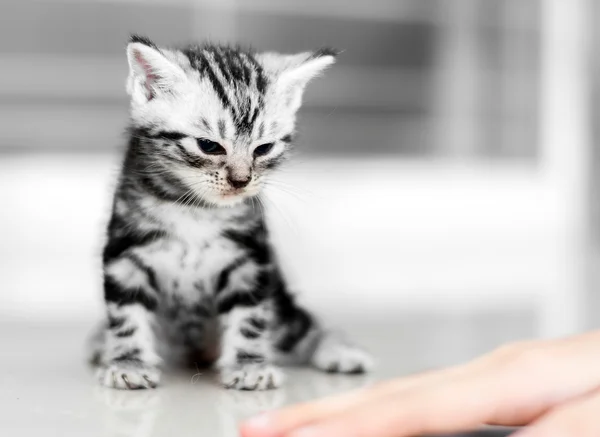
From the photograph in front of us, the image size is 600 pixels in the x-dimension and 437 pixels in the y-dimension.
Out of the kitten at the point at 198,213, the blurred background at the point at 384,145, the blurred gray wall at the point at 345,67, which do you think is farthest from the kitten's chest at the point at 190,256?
the blurred gray wall at the point at 345,67

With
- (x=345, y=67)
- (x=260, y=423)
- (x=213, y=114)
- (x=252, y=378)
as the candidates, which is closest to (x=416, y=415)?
(x=260, y=423)

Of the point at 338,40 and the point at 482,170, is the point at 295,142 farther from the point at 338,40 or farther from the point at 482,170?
the point at 338,40

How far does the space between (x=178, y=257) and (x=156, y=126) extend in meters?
0.20

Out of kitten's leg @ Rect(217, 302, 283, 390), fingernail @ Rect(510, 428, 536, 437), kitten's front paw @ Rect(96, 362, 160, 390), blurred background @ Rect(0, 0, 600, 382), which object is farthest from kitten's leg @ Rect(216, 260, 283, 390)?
blurred background @ Rect(0, 0, 600, 382)

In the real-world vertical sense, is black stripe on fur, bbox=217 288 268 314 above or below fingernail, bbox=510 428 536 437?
above

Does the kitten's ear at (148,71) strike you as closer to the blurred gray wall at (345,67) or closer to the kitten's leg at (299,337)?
the kitten's leg at (299,337)

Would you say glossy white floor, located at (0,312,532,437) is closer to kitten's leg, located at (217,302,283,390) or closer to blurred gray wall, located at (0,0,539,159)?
kitten's leg, located at (217,302,283,390)

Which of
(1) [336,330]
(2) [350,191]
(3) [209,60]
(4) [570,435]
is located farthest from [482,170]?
(4) [570,435]

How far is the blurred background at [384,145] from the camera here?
271 centimetres

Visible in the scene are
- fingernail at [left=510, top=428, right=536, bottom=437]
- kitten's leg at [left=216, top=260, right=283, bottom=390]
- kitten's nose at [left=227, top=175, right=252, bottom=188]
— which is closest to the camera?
fingernail at [left=510, top=428, right=536, bottom=437]

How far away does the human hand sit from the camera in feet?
2.99

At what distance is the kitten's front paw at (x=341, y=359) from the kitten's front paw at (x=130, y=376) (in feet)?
1.00

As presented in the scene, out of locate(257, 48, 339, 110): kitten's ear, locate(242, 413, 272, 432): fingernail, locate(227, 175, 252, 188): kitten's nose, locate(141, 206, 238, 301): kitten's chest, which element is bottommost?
locate(242, 413, 272, 432): fingernail

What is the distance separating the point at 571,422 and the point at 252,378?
0.53 meters
